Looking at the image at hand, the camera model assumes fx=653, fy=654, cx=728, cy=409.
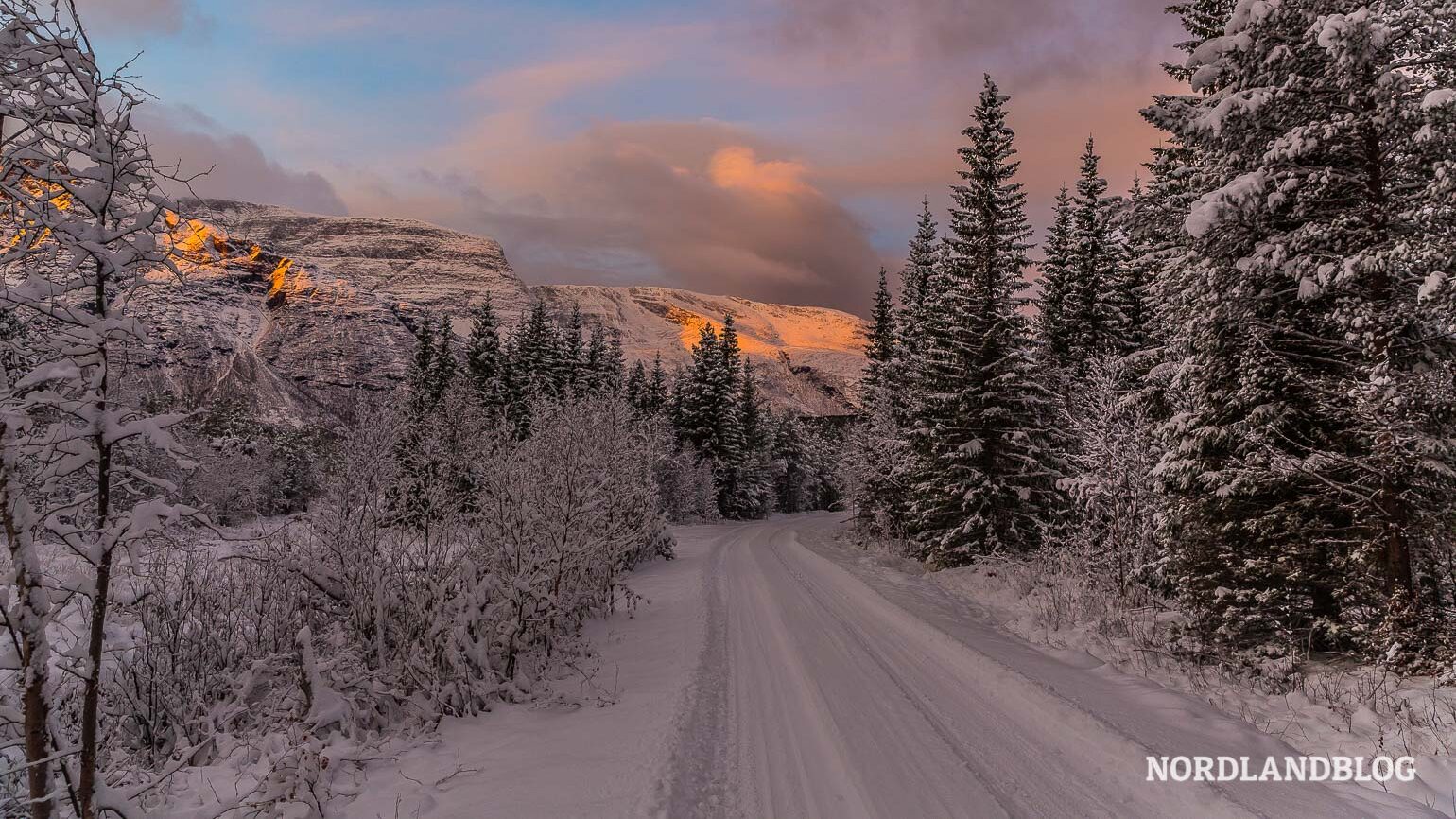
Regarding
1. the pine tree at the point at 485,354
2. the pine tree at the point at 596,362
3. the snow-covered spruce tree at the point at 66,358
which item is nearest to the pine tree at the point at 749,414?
the pine tree at the point at 596,362

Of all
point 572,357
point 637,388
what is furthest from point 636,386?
point 572,357

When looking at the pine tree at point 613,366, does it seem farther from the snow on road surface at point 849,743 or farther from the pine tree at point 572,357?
the snow on road surface at point 849,743

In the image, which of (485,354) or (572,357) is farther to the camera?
(572,357)

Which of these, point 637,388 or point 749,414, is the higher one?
point 637,388

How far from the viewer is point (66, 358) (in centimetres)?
265

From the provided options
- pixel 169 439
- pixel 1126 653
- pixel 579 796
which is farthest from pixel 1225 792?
pixel 169 439

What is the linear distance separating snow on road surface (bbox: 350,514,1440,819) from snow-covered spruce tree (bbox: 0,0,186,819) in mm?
3018

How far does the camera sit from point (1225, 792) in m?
5.24

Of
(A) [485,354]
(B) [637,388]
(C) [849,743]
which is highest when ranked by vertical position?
(A) [485,354]

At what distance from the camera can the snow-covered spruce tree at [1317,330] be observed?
753cm

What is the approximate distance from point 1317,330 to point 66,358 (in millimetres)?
12952

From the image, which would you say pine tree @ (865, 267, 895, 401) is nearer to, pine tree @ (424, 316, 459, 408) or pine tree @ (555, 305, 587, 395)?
pine tree @ (555, 305, 587, 395)

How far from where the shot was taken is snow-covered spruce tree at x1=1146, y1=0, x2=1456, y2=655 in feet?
24.7

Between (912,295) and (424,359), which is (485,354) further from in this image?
(912,295)
